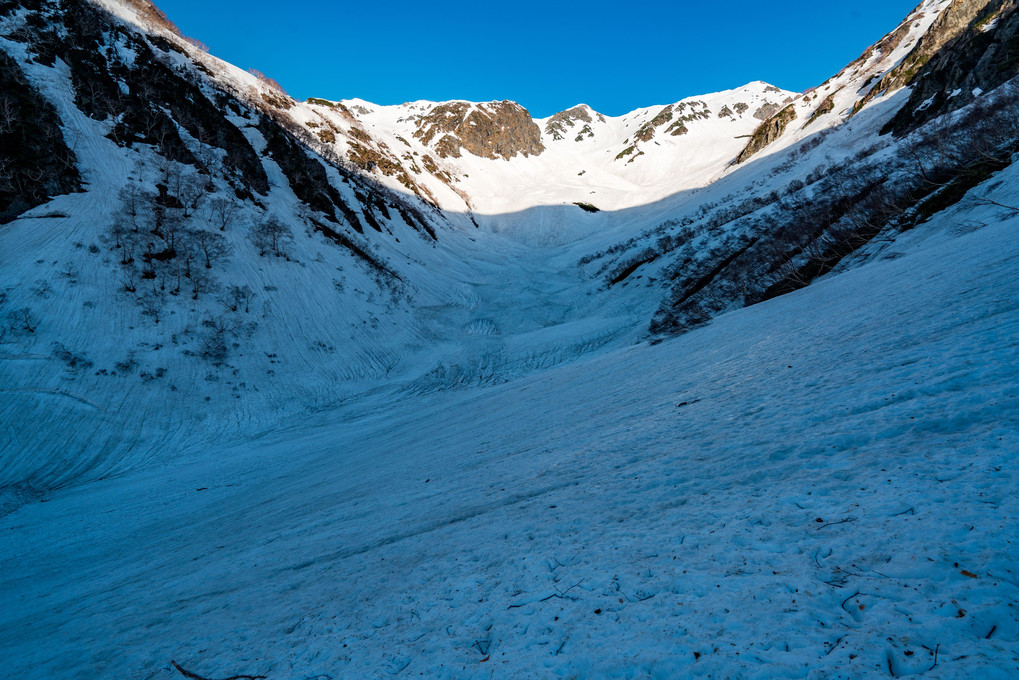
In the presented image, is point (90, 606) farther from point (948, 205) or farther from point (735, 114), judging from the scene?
point (735, 114)

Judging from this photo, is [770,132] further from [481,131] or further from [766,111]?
[766,111]

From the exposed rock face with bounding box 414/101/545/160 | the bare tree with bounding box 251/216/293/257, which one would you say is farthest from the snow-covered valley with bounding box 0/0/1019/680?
the exposed rock face with bounding box 414/101/545/160

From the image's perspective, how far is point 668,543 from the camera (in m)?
3.44

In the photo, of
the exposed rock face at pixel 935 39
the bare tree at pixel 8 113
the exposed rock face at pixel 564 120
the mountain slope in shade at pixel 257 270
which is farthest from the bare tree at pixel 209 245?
the exposed rock face at pixel 564 120

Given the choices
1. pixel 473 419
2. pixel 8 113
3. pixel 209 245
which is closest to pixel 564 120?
pixel 209 245

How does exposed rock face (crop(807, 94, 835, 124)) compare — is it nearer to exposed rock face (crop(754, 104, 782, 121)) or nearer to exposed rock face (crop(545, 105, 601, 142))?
exposed rock face (crop(754, 104, 782, 121))

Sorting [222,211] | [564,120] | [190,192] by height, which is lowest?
[222,211]

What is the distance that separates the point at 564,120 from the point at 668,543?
507 ft

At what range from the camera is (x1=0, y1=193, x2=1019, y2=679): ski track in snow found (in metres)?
2.34

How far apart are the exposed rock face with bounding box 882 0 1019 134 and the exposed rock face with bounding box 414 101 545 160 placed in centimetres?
7541

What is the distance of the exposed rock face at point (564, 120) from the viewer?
428ft

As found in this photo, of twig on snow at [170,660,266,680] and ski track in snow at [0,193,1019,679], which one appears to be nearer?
ski track in snow at [0,193,1019,679]

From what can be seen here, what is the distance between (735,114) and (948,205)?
423 ft

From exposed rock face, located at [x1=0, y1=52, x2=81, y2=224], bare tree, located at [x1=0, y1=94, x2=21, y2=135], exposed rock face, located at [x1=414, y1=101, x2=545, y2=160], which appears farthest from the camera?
exposed rock face, located at [x1=414, y1=101, x2=545, y2=160]
